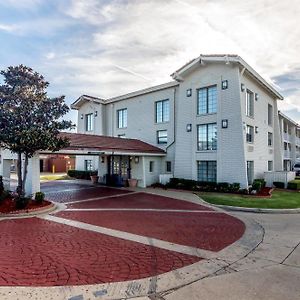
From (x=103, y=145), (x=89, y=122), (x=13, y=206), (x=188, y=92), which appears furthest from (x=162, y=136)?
(x=13, y=206)

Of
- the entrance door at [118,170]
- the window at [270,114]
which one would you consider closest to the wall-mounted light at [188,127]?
the entrance door at [118,170]

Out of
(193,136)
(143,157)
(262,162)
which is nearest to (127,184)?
(143,157)

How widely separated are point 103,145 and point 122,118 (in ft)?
32.7

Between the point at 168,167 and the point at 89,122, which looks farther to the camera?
the point at 89,122

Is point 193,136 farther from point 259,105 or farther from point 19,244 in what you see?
point 19,244

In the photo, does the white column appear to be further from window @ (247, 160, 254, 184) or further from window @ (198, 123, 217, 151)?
window @ (247, 160, 254, 184)

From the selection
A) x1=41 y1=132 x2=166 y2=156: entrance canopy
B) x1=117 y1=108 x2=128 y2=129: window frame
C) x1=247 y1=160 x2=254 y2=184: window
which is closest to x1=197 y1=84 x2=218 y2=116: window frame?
x1=247 y1=160 x2=254 y2=184: window

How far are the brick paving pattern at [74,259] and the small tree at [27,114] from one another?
440 centimetres

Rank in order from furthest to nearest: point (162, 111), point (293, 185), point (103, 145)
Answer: point (162, 111), point (293, 185), point (103, 145)

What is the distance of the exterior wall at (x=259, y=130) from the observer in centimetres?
2159

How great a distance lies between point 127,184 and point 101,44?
1231 cm

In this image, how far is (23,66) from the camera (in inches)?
518

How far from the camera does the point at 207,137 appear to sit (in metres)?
22.5

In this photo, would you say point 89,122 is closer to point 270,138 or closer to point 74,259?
point 270,138
